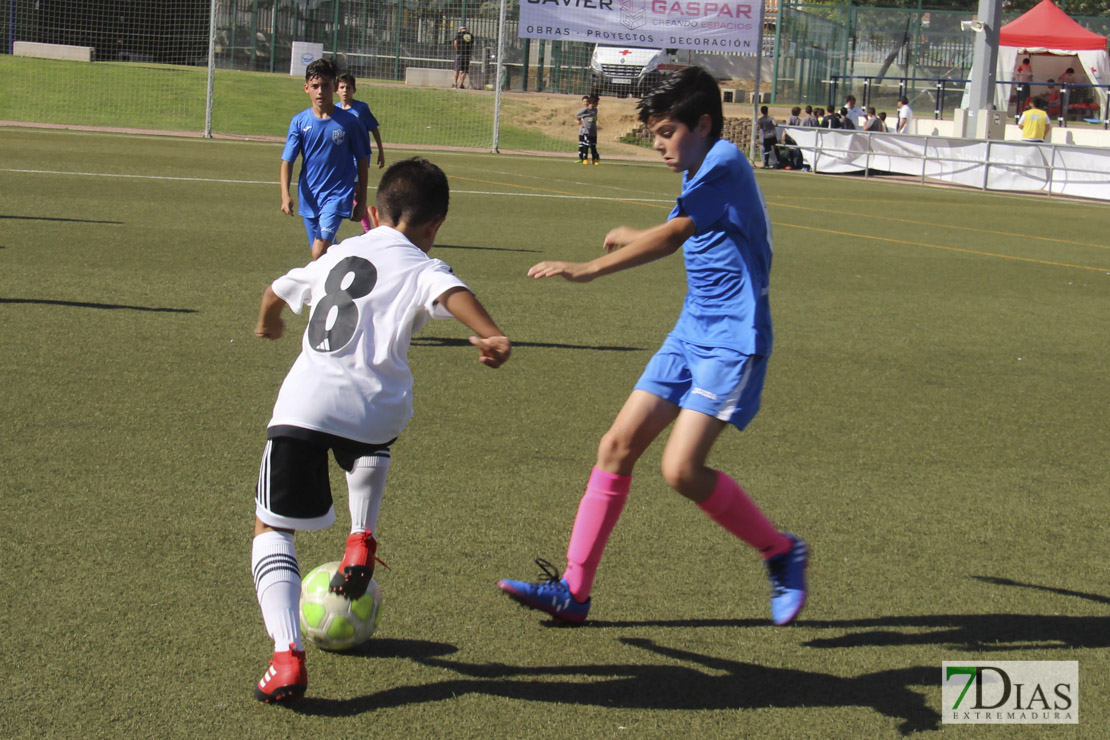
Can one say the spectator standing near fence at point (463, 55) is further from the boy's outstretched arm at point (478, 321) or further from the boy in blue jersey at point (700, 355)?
the boy's outstretched arm at point (478, 321)

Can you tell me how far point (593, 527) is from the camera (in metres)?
4.13

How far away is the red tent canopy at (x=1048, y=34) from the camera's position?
1496 inches

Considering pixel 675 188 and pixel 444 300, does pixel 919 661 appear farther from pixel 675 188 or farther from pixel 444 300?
pixel 675 188

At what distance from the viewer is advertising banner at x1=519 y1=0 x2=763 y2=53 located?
30891 mm

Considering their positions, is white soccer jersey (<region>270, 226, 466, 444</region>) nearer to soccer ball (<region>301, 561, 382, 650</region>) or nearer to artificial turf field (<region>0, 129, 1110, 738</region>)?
soccer ball (<region>301, 561, 382, 650</region>)

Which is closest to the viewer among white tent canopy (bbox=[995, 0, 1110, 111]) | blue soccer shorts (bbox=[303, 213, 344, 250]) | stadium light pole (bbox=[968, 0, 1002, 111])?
blue soccer shorts (bbox=[303, 213, 344, 250])

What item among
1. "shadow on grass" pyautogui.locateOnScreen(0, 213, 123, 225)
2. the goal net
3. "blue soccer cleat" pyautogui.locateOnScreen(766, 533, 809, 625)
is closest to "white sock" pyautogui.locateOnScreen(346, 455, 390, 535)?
"blue soccer cleat" pyautogui.locateOnScreen(766, 533, 809, 625)

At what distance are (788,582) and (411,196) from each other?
1.80m

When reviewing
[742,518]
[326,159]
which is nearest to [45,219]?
[326,159]

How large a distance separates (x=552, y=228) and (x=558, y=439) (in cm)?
1010

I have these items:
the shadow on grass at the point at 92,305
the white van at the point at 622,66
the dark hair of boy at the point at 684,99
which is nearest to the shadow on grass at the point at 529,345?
the shadow on grass at the point at 92,305

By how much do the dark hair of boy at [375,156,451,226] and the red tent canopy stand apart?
38.0 meters

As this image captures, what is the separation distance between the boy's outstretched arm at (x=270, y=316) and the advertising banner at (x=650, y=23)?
28183 mm

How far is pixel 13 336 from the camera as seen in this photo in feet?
26.1
